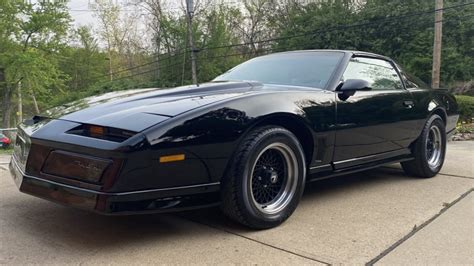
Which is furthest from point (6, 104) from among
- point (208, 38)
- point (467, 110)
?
point (467, 110)

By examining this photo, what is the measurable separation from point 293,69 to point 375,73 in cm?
91

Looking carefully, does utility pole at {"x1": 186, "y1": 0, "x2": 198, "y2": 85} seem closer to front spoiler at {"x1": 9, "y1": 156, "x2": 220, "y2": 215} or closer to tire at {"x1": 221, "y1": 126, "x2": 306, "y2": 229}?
tire at {"x1": 221, "y1": 126, "x2": 306, "y2": 229}

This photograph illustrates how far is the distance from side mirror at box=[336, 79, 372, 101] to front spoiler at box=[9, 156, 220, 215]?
1442mm

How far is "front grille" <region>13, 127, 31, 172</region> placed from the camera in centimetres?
280

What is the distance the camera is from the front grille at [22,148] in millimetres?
2802

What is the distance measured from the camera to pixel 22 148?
300cm

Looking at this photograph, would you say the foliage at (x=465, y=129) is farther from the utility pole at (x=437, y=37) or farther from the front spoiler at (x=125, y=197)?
the front spoiler at (x=125, y=197)

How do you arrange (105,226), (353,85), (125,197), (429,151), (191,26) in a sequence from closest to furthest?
(125,197), (105,226), (353,85), (429,151), (191,26)

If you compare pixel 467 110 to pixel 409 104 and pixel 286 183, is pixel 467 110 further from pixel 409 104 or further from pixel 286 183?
pixel 286 183

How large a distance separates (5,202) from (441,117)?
4.50 metres

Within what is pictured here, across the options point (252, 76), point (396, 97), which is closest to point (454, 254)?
point (396, 97)

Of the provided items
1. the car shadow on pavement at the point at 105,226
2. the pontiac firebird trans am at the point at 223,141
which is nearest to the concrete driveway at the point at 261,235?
the car shadow on pavement at the point at 105,226

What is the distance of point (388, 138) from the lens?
4.04 meters

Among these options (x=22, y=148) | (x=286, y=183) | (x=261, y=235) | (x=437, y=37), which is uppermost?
(x=437, y=37)
